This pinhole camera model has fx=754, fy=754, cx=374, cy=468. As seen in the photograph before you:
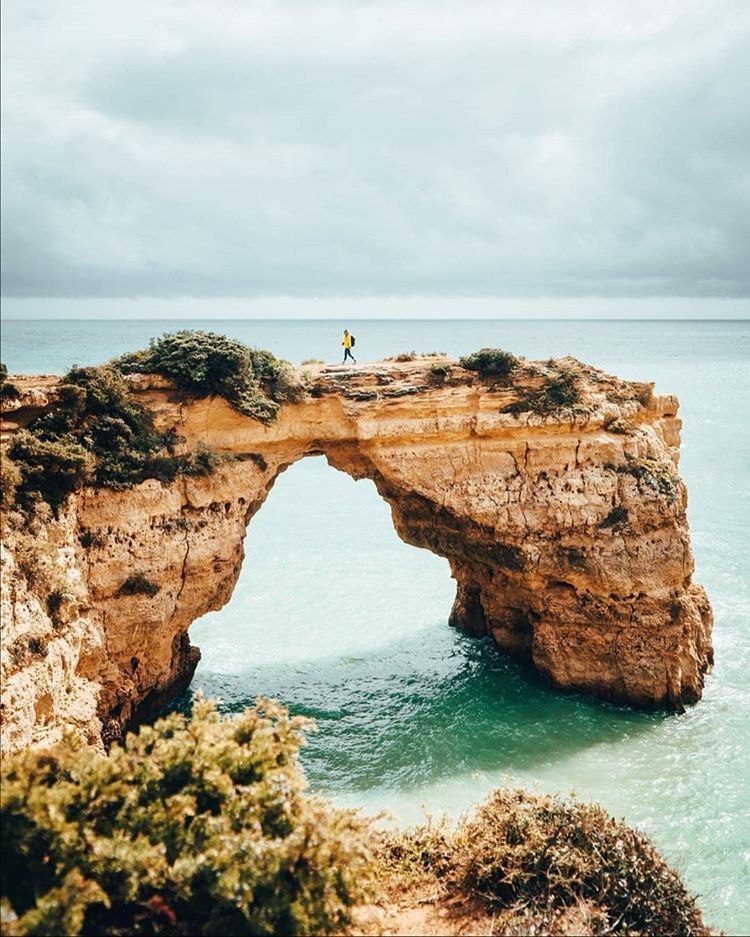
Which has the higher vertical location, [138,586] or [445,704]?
[138,586]

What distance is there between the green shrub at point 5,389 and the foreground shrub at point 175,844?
34.0 ft

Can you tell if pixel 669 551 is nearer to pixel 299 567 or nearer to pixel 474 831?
pixel 474 831

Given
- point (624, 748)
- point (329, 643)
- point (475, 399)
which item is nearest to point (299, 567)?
point (329, 643)

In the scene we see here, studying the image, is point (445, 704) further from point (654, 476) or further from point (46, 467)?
point (46, 467)

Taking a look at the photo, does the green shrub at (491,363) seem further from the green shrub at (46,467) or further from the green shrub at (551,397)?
the green shrub at (46,467)

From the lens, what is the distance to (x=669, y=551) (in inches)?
982

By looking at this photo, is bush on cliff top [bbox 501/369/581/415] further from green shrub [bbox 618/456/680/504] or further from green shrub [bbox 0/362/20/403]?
green shrub [bbox 0/362/20/403]

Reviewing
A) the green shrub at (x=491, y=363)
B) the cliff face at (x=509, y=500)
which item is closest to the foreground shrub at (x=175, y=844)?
the cliff face at (x=509, y=500)

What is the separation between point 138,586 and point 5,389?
255 inches

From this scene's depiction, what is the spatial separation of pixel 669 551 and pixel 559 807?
11.9 m

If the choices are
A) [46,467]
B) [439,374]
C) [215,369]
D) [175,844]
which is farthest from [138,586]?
[439,374]

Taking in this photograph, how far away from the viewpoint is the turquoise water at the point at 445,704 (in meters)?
20.1

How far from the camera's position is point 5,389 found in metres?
19.7

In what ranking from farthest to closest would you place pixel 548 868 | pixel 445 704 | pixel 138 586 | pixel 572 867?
pixel 445 704, pixel 138 586, pixel 572 867, pixel 548 868
